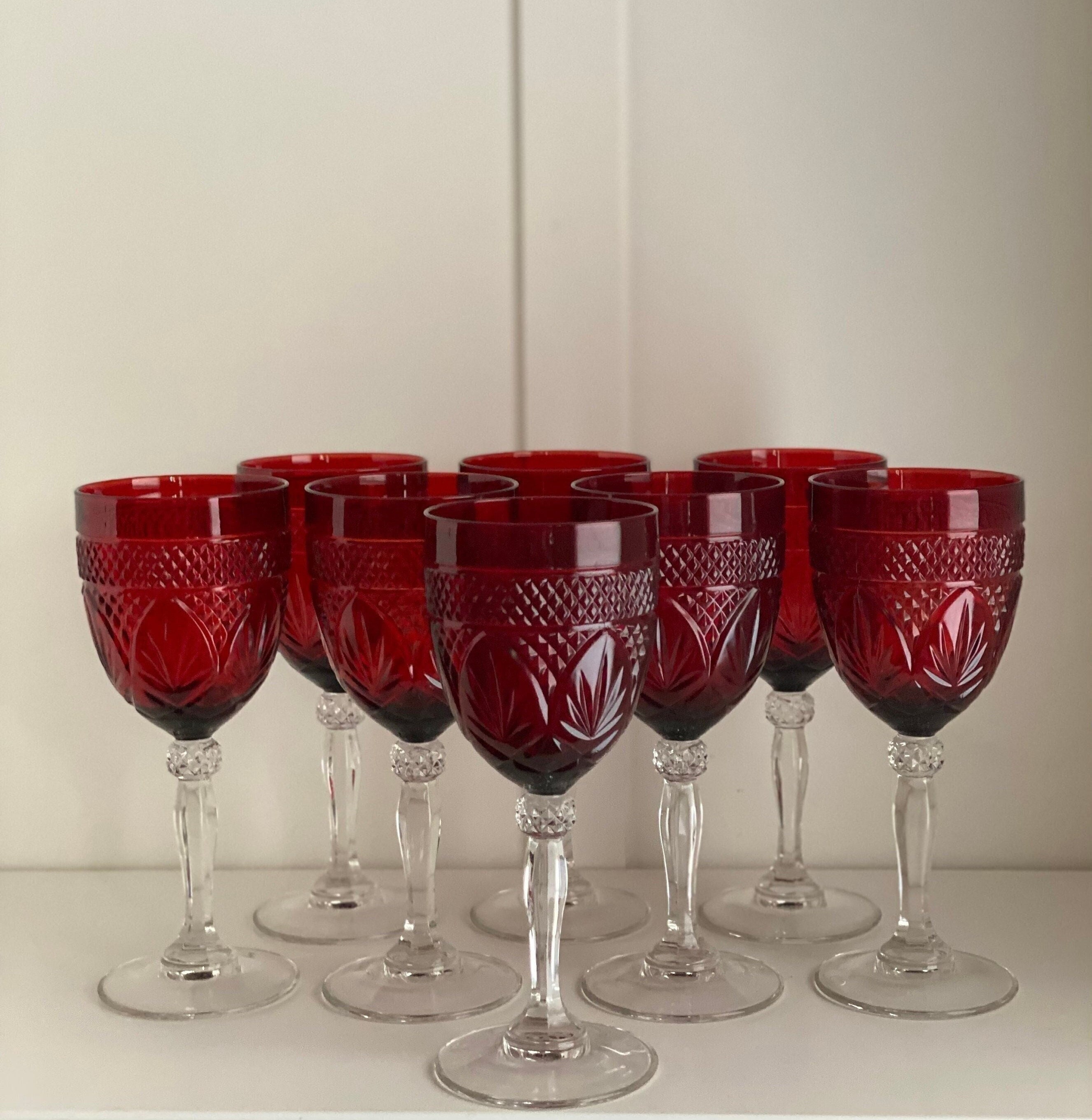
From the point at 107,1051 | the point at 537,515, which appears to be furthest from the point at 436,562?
the point at 107,1051

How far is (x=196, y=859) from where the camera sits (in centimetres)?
92

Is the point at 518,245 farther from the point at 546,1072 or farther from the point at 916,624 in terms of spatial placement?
the point at 546,1072

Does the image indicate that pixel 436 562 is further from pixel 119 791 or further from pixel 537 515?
pixel 119 791

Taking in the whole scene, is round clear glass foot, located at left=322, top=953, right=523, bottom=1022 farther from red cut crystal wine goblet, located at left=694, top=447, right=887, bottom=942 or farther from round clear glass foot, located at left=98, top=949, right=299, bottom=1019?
red cut crystal wine goblet, located at left=694, top=447, right=887, bottom=942

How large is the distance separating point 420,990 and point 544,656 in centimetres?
29

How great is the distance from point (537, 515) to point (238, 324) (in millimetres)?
451

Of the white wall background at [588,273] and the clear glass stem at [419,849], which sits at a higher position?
the white wall background at [588,273]

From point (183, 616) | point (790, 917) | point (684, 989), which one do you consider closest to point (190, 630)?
point (183, 616)

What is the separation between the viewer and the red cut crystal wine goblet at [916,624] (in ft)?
2.67

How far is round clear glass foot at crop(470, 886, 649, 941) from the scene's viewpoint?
39.5 inches

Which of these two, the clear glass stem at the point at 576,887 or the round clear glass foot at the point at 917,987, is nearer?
the round clear glass foot at the point at 917,987

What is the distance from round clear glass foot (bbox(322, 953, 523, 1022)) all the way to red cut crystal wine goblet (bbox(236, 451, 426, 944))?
0.09 metres

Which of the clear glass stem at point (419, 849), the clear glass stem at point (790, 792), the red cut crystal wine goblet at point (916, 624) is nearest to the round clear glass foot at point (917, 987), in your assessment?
the red cut crystal wine goblet at point (916, 624)

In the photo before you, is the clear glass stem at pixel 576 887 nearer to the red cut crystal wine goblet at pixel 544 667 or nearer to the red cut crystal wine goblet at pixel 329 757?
the red cut crystal wine goblet at pixel 329 757
